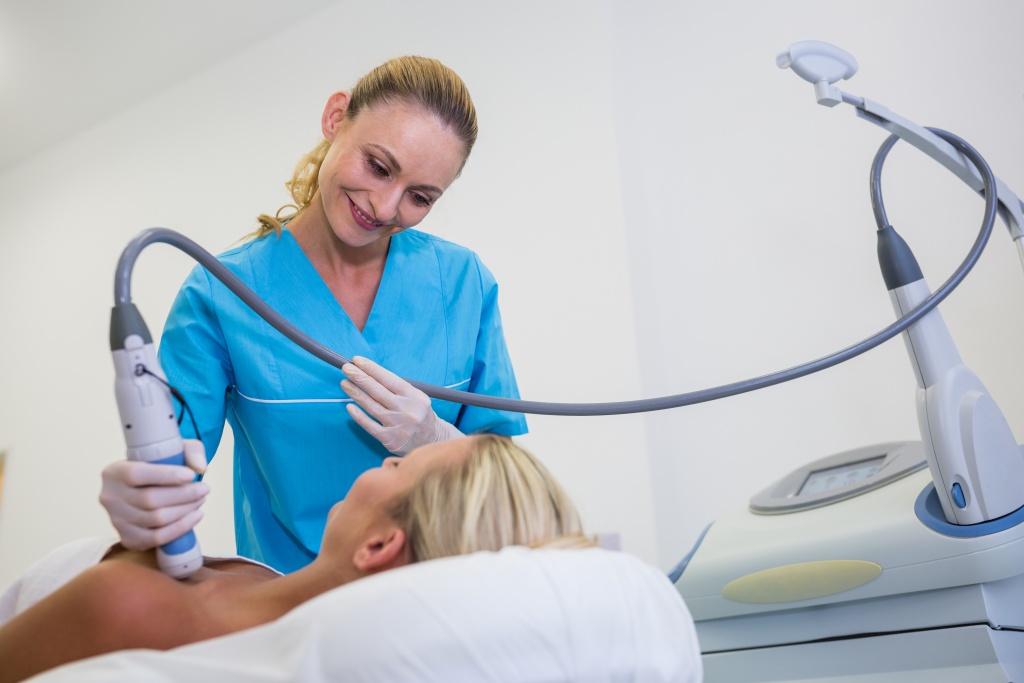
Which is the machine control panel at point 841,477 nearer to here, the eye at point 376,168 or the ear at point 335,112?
the eye at point 376,168

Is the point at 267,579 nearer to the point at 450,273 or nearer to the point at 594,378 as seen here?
the point at 450,273

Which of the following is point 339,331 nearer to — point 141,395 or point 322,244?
point 322,244

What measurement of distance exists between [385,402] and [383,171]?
0.37 m

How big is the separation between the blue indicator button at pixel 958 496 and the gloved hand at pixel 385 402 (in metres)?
0.80

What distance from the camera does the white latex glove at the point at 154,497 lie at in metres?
0.87

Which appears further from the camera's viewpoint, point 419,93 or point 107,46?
point 107,46

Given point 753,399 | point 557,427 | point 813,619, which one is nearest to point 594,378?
point 557,427

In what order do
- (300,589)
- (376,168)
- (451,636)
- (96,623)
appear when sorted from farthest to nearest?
1. (376,168)
2. (300,589)
3. (96,623)
4. (451,636)

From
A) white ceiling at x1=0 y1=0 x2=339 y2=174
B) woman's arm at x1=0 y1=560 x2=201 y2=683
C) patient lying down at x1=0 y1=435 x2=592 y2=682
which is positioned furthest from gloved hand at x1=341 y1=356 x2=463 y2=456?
white ceiling at x1=0 y1=0 x2=339 y2=174

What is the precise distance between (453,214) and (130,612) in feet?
6.32

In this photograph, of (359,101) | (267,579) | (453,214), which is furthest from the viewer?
(453,214)

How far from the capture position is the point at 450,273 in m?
1.56

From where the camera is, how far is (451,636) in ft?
2.21

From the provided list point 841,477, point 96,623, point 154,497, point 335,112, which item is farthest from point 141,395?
point 841,477
